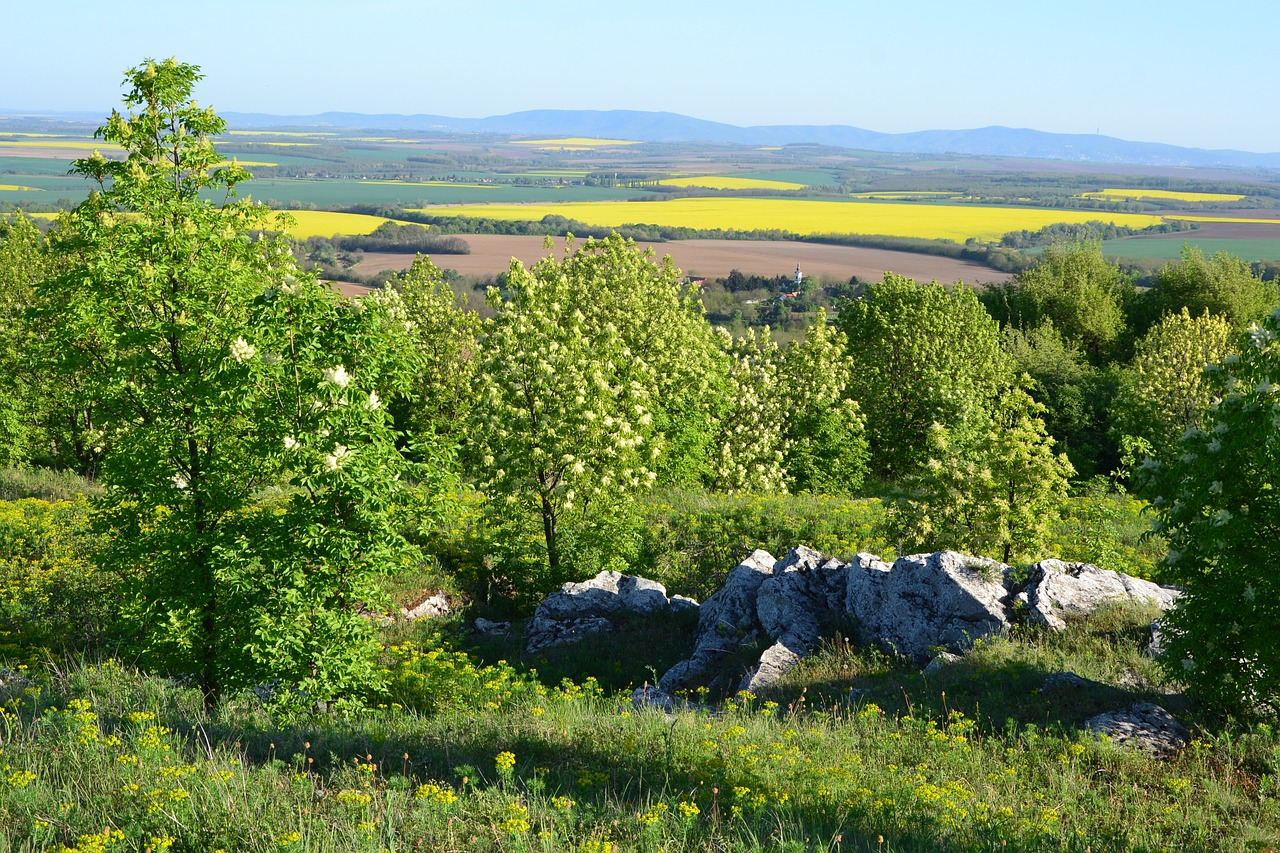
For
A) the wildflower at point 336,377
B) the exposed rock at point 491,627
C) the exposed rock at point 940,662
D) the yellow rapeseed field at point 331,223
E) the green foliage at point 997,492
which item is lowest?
the exposed rock at point 491,627

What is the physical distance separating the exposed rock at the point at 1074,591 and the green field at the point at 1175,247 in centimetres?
12668

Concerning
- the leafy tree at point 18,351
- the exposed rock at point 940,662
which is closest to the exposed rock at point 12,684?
the exposed rock at point 940,662

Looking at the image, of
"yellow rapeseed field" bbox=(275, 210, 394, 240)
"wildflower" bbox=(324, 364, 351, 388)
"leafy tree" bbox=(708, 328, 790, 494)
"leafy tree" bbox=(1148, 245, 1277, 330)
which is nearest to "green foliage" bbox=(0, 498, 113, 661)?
"wildflower" bbox=(324, 364, 351, 388)

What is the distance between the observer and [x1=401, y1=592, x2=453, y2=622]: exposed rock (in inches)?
781

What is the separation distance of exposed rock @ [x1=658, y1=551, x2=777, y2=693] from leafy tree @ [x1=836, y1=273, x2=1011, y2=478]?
23.5 m

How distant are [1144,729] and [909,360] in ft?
114

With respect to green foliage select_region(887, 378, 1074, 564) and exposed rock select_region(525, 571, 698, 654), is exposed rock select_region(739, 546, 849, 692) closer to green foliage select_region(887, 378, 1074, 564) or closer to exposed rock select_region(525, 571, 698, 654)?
green foliage select_region(887, 378, 1074, 564)

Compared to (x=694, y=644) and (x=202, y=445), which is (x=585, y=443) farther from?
(x=202, y=445)

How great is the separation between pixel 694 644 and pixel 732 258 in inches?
4356

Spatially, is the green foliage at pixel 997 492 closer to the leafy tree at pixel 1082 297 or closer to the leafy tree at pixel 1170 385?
the leafy tree at pixel 1170 385

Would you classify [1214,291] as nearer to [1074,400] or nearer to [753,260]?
[1074,400]

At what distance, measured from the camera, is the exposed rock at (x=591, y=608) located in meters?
→ 18.4

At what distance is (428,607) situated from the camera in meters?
20.3

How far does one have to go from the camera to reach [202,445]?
13.4 metres
